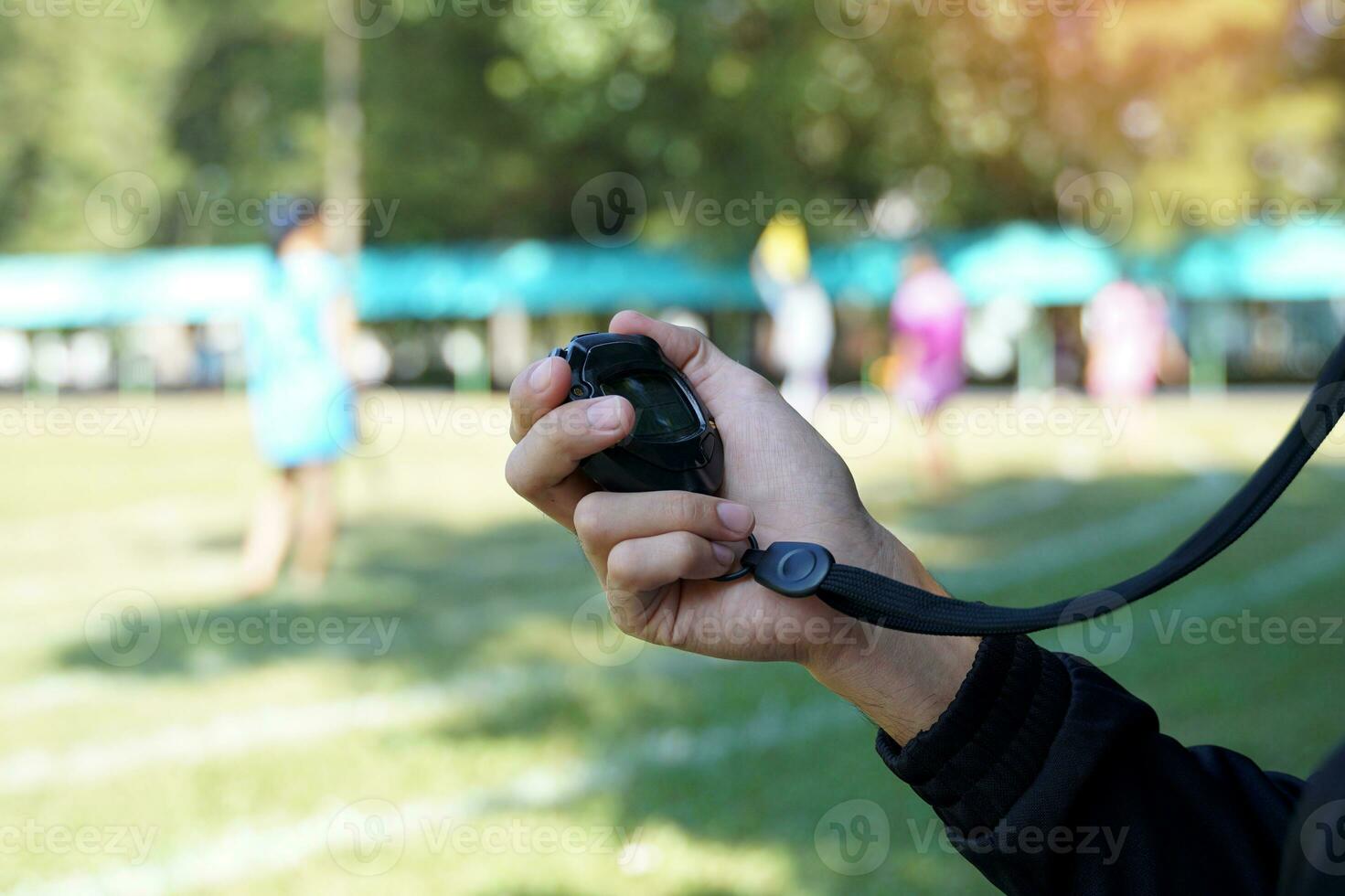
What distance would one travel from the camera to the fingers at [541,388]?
4.71 feet

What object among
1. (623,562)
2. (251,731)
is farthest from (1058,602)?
(251,731)

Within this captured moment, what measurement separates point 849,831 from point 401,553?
5646mm

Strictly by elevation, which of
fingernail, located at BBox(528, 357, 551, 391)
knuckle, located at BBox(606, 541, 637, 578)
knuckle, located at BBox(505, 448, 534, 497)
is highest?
fingernail, located at BBox(528, 357, 551, 391)

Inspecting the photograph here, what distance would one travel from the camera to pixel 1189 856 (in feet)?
4.72

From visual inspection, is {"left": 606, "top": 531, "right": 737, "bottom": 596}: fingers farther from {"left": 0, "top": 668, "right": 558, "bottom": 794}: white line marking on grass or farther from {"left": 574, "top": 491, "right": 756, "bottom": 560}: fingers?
{"left": 0, "top": 668, "right": 558, "bottom": 794}: white line marking on grass

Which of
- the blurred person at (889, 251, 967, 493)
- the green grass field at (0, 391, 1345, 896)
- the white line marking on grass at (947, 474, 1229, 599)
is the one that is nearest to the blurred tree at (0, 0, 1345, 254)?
the blurred person at (889, 251, 967, 493)

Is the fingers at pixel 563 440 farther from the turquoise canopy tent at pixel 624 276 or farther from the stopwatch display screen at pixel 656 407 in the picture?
the turquoise canopy tent at pixel 624 276

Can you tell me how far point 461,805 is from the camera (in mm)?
3912

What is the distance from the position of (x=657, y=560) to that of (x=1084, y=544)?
7567 millimetres

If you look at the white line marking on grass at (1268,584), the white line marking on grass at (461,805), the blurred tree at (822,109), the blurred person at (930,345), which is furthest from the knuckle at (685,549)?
the blurred tree at (822,109)

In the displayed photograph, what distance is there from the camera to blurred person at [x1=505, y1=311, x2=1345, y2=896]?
56.0 inches

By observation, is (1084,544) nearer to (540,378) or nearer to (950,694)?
(950,694)

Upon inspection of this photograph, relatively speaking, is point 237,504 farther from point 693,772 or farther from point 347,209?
point 347,209

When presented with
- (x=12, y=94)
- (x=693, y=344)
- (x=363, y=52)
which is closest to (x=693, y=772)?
(x=693, y=344)
